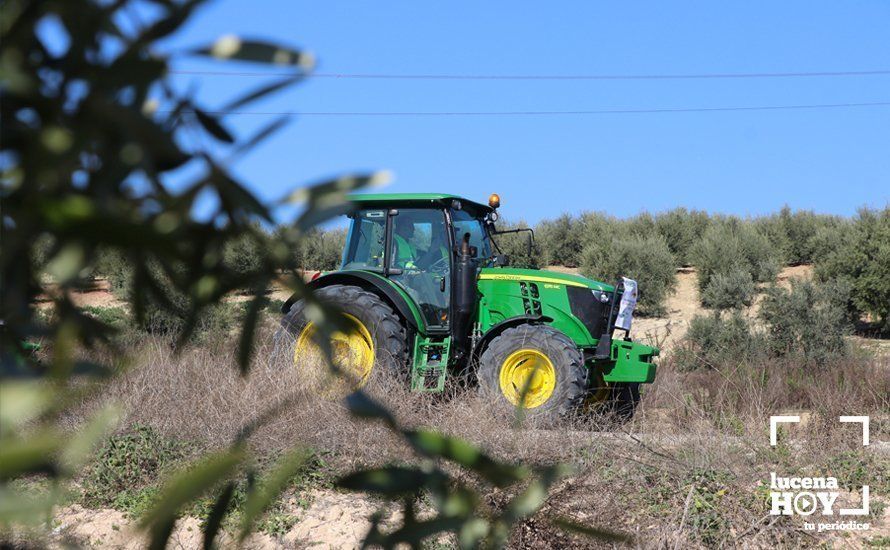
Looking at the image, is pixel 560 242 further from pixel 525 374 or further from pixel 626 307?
pixel 525 374

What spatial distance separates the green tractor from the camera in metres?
8.53

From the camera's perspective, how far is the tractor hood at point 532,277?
942 centimetres

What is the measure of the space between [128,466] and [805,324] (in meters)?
10.5

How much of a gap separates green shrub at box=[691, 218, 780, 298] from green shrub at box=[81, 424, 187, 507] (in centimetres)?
1973

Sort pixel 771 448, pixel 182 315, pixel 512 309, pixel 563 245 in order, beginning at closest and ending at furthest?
pixel 182 315 → pixel 771 448 → pixel 512 309 → pixel 563 245

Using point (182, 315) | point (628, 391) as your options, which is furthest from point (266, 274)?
point (628, 391)

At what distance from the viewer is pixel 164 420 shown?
6.98 meters

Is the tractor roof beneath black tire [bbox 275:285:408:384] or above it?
above

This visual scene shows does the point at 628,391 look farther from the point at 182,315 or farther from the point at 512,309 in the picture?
the point at 182,315

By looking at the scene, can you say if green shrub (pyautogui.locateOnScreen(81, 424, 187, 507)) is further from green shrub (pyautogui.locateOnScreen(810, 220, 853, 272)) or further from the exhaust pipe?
green shrub (pyautogui.locateOnScreen(810, 220, 853, 272))

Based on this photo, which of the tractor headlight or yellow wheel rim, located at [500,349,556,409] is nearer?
yellow wheel rim, located at [500,349,556,409]

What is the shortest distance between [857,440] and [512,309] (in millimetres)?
3442

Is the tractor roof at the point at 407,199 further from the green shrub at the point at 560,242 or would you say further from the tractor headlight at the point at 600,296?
the green shrub at the point at 560,242

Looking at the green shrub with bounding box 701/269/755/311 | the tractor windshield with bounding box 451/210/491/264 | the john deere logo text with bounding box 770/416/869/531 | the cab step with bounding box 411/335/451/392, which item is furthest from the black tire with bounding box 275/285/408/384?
the green shrub with bounding box 701/269/755/311
